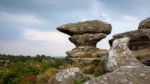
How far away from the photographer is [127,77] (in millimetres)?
7504

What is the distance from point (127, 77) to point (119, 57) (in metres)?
11.4

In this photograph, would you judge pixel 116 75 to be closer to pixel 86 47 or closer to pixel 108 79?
pixel 108 79

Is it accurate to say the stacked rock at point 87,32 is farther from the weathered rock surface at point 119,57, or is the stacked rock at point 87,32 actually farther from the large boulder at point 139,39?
the weathered rock surface at point 119,57

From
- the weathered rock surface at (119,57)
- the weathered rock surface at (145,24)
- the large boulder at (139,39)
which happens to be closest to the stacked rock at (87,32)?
the weathered rock surface at (145,24)

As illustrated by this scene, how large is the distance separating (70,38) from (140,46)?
48.9 ft

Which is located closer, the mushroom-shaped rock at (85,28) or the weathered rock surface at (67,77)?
the weathered rock surface at (67,77)

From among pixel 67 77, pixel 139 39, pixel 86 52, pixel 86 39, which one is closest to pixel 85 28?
pixel 86 39

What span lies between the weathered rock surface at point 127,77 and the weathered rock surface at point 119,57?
10.4 meters

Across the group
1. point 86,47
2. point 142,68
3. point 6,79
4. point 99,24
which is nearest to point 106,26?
point 99,24

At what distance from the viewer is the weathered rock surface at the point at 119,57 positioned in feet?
60.2

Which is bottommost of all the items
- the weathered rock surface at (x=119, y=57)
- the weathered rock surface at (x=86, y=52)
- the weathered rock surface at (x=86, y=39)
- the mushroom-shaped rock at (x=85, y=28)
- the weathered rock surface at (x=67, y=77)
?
the weathered rock surface at (x=67, y=77)

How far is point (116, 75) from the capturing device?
760cm

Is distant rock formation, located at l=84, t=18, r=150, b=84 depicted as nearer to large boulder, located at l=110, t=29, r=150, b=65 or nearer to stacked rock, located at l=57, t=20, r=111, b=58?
large boulder, located at l=110, t=29, r=150, b=65

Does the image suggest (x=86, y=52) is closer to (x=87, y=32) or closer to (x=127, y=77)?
(x=87, y=32)
